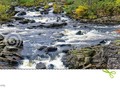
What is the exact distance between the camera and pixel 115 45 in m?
1.36

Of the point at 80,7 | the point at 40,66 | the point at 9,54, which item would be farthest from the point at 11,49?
the point at 80,7

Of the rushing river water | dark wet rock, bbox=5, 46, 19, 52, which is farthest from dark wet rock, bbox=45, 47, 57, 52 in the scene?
dark wet rock, bbox=5, 46, 19, 52

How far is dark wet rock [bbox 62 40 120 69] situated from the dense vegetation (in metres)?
0.24

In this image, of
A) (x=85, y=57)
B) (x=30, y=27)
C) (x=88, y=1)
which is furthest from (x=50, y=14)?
(x=85, y=57)

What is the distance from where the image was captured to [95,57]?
1298mm

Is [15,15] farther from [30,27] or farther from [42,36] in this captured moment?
[42,36]

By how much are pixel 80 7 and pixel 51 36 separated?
0.32 metres

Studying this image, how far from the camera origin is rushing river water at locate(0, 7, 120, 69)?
4.47 feet

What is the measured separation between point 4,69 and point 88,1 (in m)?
0.85

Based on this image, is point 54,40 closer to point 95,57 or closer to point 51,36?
point 51,36

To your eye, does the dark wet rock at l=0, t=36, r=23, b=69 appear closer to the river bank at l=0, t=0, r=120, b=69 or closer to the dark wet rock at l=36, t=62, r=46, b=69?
the river bank at l=0, t=0, r=120, b=69

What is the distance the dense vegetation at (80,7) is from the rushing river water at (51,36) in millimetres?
50
